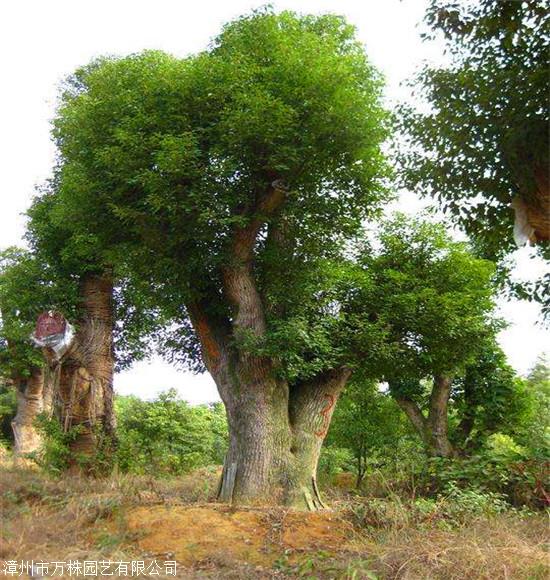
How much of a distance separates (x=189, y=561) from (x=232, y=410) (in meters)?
3.29

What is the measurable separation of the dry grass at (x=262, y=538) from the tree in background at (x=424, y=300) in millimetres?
2994

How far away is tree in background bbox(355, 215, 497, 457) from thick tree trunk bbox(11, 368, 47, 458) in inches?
492

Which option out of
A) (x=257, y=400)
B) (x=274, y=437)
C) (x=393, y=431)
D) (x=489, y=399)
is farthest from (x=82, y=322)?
(x=489, y=399)

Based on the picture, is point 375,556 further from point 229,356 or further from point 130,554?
point 229,356

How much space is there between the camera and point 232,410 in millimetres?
9594

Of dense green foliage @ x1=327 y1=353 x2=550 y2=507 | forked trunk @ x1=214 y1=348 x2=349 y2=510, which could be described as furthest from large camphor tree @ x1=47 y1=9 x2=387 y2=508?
dense green foliage @ x1=327 y1=353 x2=550 y2=507

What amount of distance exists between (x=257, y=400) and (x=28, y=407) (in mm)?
12310

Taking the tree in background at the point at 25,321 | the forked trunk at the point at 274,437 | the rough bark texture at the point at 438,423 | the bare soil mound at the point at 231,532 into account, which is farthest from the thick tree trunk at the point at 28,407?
the bare soil mound at the point at 231,532

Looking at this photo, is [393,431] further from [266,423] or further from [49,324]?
[49,324]

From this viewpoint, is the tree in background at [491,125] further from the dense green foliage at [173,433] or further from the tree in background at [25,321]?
the dense green foliage at [173,433]

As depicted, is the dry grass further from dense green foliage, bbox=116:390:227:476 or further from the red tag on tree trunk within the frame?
dense green foliage, bbox=116:390:227:476

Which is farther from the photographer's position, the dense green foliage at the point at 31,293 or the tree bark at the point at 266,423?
the dense green foliage at the point at 31,293

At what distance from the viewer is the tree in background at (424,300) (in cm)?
965

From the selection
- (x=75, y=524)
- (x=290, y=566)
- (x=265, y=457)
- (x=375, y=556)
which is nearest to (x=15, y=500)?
(x=75, y=524)
